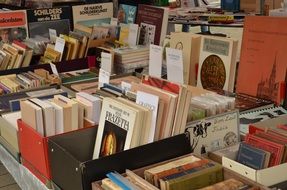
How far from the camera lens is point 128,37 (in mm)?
3727

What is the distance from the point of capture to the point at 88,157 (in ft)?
6.33

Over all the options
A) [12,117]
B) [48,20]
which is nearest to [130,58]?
[48,20]

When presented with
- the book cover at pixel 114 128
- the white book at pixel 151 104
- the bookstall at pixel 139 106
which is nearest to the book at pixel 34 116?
the bookstall at pixel 139 106

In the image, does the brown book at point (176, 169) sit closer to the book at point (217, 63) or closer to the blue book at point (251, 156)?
the blue book at point (251, 156)

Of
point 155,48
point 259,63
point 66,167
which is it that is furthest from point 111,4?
point 66,167

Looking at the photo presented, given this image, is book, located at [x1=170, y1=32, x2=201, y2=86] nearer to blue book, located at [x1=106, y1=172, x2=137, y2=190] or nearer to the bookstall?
the bookstall

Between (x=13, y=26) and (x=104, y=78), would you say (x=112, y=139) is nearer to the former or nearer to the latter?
(x=104, y=78)

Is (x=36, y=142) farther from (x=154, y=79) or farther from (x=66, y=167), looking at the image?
(x=154, y=79)

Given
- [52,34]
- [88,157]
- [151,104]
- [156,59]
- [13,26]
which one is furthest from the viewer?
[52,34]

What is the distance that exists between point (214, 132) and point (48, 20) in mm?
2358

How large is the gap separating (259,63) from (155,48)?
0.69m

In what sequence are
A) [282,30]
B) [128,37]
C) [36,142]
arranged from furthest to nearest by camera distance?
[128,37] → [282,30] → [36,142]

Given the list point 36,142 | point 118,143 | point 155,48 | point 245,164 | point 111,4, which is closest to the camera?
point 245,164

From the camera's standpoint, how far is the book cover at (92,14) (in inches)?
157
